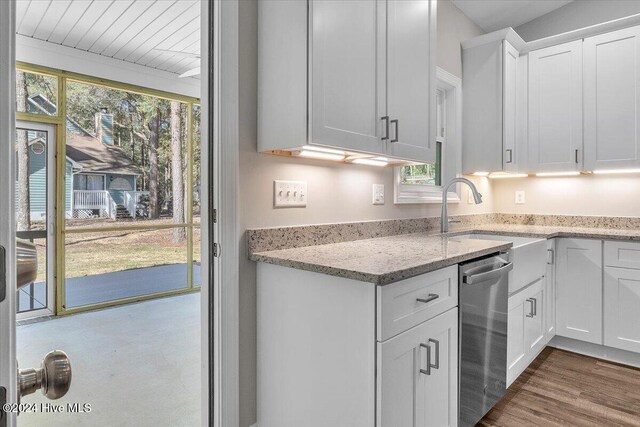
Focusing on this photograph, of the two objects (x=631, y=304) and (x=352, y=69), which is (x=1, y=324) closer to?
(x=352, y=69)

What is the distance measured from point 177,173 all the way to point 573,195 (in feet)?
13.5

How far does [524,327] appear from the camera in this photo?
2.28m

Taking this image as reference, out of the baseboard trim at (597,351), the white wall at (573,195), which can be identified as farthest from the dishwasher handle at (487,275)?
the white wall at (573,195)

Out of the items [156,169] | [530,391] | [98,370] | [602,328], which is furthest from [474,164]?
[156,169]

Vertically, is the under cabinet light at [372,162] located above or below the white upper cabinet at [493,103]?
below

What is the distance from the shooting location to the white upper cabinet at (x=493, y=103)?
3.02m

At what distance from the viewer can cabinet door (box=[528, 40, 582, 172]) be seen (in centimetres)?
300

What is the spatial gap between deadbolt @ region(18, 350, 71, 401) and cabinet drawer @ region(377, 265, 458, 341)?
2.96ft

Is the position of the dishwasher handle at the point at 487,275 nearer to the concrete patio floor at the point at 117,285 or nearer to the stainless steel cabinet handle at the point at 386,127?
the stainless steel cabinet handle at the point at 386,127

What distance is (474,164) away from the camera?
10.4ft

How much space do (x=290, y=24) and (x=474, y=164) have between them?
219cm

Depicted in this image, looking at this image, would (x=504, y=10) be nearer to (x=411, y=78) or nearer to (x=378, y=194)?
(x=411, y=78)

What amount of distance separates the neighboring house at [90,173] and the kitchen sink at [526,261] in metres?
3.79

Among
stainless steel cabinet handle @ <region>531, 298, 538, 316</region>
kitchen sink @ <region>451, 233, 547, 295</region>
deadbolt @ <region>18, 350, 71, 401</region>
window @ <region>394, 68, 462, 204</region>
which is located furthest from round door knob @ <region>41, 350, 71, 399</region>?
window @ <region>394, 68, 462, 204</region>
